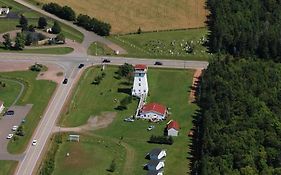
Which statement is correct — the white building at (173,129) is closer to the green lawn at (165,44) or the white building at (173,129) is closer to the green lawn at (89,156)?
the green lawn at (89,156)

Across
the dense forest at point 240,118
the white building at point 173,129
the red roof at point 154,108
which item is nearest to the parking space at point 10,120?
the red roof at point 154,108

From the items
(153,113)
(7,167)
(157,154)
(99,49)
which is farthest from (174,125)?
(99,49)

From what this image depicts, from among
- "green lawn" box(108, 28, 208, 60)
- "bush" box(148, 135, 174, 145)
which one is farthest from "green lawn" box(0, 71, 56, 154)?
"green lawn" box(108, 28, 208, 60)

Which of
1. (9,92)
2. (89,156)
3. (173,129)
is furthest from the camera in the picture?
(9,92)

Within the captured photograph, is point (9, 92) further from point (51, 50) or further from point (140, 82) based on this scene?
point (140, 82)

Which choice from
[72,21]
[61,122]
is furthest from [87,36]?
[61,122]

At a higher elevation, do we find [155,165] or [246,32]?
[246,32]

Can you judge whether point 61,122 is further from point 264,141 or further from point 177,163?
point 264,141
